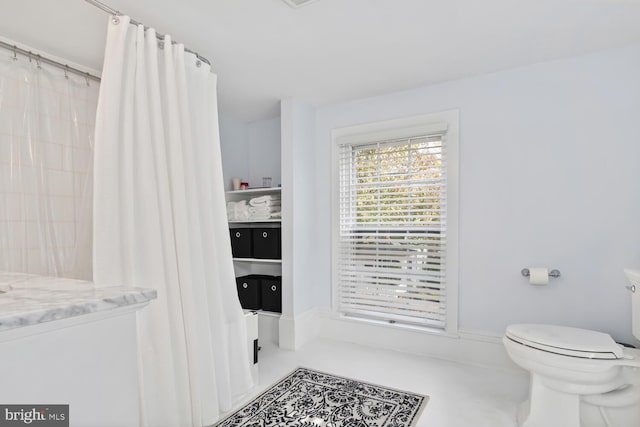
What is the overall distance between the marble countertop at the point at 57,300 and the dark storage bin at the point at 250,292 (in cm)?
221

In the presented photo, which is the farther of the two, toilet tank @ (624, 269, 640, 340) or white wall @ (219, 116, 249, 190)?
white wall @ (219, 116, 249, 190)

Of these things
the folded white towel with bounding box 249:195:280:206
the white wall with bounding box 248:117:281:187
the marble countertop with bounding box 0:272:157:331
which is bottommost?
the marble countertop with bounding box 0:272:157:331

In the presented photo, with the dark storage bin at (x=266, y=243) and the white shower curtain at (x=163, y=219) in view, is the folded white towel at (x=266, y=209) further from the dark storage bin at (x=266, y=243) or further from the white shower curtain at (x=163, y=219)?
the white shower curtain at (x=163, y=219)

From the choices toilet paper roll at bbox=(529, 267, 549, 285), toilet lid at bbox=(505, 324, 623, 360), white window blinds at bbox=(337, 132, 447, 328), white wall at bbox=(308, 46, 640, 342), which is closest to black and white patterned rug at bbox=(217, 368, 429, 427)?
toilet lid at bbox=(505, 324, 623, 360)

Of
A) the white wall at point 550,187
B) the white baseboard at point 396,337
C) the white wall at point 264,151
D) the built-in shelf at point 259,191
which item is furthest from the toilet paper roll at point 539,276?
the white wall at point 264,151

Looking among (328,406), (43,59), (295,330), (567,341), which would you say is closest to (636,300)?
(567,341)

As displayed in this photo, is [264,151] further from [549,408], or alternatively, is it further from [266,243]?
[549,408]

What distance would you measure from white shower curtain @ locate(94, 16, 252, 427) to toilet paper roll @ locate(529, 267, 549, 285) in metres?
1.98

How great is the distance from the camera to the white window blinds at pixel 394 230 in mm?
2715

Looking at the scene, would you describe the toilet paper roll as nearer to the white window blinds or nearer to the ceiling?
the white window blinds

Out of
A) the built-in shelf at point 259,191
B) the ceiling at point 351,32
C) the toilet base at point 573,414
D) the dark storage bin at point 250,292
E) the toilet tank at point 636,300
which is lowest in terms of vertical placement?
the toilet base at point 573,414

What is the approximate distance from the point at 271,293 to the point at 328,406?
4.14ft

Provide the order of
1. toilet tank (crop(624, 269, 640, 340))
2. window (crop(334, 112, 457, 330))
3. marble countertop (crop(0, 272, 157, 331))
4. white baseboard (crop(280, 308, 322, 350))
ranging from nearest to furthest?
marble countertop (crop(0, 272, 157, 331))
toilet tank (crop(624, 269, 640, 340))
window (crop(334, 112, 457, 330))
white baseboard (crop(280, 308, 322, 350))

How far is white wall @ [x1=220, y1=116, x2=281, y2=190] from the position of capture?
347 centimetres
